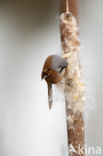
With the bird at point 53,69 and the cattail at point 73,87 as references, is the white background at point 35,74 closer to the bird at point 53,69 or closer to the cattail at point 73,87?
the cattail at point 73,87

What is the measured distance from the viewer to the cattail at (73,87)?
0.70 m

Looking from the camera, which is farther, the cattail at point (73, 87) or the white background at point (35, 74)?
the white background at point (35, 74)

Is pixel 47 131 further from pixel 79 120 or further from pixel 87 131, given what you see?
pixel 79 120

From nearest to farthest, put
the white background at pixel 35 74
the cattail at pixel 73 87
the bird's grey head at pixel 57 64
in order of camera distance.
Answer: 1. the bird's grey head at pixel 57 64
2. the cattail at pixel 73 87
3. the white background at pixel 35 74

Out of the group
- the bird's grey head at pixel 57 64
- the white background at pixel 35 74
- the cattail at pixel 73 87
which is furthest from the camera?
the white background at pixel 35 74

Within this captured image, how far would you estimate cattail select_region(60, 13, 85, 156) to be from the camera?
70 cm

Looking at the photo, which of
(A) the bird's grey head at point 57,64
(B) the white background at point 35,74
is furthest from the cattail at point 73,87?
(B) the white background at point 35,74

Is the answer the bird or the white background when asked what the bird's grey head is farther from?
the white background

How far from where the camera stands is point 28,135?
1296 millimetres

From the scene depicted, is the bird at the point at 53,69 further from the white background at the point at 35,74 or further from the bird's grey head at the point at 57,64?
the white background at the point at 35,74

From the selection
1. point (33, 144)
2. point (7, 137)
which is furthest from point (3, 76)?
point (33, 144)

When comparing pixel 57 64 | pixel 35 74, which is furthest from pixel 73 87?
pixel 35 74

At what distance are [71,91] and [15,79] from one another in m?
0.77

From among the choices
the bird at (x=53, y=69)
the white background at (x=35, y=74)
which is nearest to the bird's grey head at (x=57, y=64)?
the bird at (x=53, y=69)
